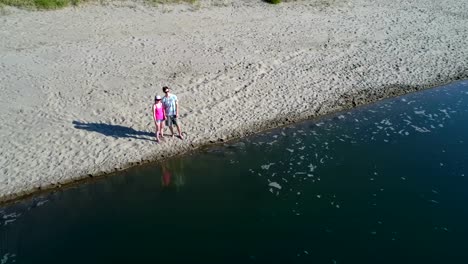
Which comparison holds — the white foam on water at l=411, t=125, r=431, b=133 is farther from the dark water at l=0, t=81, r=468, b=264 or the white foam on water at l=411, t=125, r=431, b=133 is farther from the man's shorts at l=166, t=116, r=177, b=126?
the man's shorts at l=166, t=116, r=177, b=126

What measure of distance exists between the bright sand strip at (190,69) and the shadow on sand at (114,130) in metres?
0.03

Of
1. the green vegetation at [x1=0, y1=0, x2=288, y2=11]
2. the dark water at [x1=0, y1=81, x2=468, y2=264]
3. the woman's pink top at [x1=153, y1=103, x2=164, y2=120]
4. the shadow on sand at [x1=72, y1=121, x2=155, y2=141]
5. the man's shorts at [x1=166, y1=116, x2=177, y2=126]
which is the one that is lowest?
the dark water at [x1=0, y1=81, x2=468, y2=264]

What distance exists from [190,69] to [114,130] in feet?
17.4

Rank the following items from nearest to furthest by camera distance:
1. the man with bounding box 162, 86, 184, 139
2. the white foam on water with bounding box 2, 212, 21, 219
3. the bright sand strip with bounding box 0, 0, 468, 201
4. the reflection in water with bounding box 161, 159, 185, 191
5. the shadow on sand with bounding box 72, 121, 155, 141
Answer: the white foam on water with bounding box 2, 212, 21, 219 < the reflection in water with bounding box 161, 159, 185, 191 < the man with bounding box 162, 86, 184, 139 < the bright sand strip with bounding box 0, 0, 468, 201 < the shadow on sand with bounding box 72, 121, 155, 141

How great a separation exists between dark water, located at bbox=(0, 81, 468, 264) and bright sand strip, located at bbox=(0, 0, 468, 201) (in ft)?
3.50

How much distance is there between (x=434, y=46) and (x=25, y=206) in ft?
65.0

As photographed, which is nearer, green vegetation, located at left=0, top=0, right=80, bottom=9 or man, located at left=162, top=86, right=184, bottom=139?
man, located at left=162, top=86, right=184, bottom=139

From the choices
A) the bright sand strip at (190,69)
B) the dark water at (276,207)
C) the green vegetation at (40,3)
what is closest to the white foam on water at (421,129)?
the dark water at (276,207)

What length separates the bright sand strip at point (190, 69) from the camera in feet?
52.6

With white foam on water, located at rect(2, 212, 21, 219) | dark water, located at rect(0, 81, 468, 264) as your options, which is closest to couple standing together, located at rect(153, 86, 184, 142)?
dark water, located at rect(0, 81, 468, 264)

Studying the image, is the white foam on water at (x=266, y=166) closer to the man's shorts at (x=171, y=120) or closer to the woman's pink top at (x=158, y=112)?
the man's shorts at (x=171, y=120)

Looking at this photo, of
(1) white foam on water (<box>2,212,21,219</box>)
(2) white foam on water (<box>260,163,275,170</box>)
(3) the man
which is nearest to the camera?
(1) white foam on water (<box>2,212,21,219</box>)

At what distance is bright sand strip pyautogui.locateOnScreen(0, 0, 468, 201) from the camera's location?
1605 cm

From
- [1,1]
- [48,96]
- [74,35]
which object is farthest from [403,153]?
[1,1]
